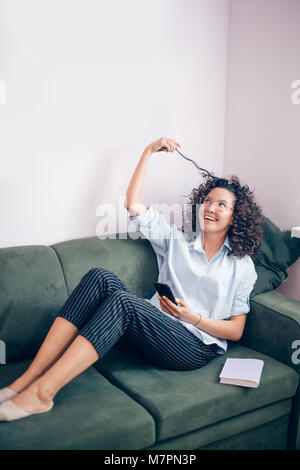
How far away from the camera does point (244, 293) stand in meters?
1.88

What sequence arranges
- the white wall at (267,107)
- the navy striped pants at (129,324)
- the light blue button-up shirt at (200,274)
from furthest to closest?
the white wall at (267,107)
the light blue button-up shirt at (200,274)
the navy striped pants at (129,324)

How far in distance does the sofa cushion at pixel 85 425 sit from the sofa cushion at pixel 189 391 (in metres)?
0.05

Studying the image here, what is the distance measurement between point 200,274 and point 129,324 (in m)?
0.43

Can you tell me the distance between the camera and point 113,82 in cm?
214

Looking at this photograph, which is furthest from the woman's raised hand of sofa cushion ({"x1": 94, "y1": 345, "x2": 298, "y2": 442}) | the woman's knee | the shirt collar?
sofa cushion ({"x1": 94, "y1": 345, "x2": 298, "y2": 442})

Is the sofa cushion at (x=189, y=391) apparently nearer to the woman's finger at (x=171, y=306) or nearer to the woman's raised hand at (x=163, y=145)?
the woman's finger at (x=171, y=306)

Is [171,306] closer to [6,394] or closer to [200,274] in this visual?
[200,274]

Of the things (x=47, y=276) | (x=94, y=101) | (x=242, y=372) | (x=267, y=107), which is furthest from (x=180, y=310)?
(x=267, y=107)

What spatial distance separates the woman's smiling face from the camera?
6.35ft

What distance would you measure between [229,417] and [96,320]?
22.7 inches

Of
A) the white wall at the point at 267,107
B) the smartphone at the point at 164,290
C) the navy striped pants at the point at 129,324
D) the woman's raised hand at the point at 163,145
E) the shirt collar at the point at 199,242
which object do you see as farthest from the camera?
the white wall at the point at 267,107

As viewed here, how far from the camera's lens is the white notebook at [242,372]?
155 centimetres

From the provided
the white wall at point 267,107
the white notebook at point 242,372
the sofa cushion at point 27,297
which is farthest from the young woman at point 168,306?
the white wall at point 267,107
